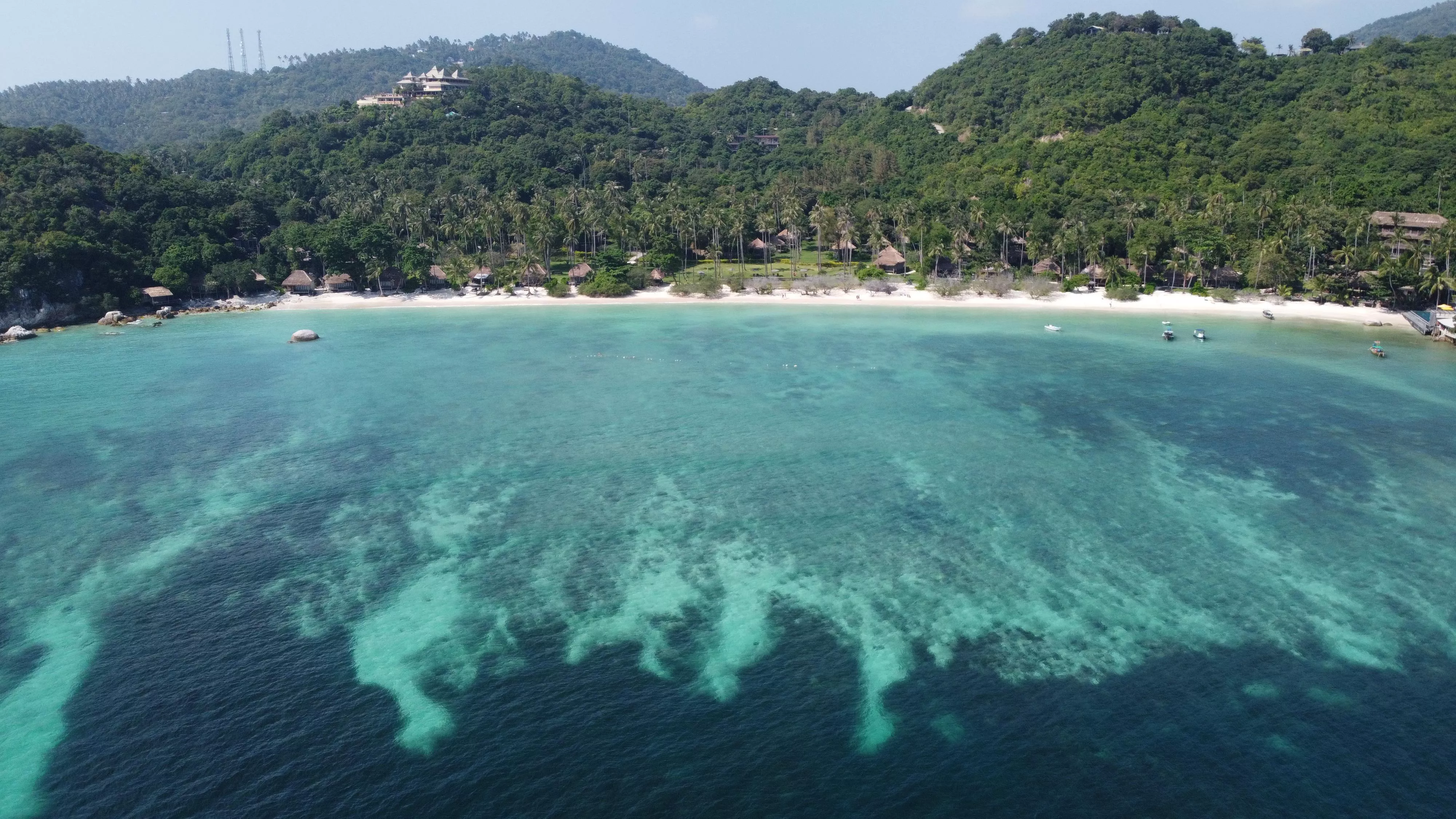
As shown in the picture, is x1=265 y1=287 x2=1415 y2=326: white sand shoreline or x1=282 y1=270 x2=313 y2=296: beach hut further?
x1=282 y1=270 x2=313 y2=296: beach hut

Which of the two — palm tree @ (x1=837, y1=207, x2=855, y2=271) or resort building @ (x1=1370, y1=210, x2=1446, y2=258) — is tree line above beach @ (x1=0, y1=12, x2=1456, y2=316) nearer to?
palm tree @ (x1=837, y1=207, x2=855, y2=271)

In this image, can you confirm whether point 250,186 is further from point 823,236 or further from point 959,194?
point 959,194

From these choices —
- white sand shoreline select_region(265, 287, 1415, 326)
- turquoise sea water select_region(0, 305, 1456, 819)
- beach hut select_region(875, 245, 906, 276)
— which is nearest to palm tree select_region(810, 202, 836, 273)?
beach hut select_region(875, 245, 906, 276)

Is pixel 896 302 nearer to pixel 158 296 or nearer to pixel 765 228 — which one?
pixel 765 228

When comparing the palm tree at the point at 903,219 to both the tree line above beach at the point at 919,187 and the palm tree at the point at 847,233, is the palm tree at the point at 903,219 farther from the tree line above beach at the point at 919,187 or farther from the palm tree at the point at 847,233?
the palm tree at the point at 847,233

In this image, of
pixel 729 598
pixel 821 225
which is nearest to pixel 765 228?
pixel 821 225

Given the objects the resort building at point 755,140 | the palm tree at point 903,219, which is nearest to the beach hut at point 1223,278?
the palm tree at point 903,219
